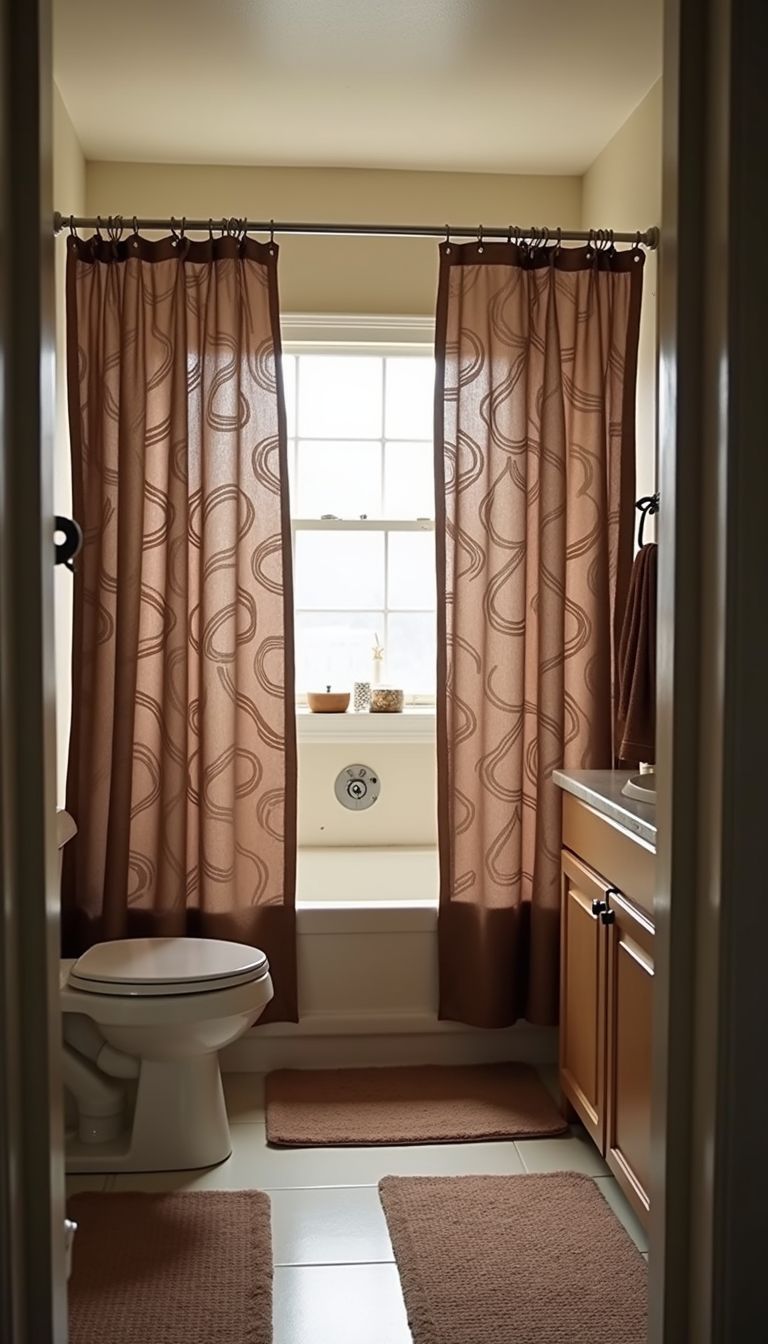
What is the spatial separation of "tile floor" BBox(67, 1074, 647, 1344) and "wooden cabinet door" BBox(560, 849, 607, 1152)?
15 cm

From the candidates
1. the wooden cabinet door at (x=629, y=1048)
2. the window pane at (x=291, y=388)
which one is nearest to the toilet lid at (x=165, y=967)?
the wooden cabinet door at (x=629, y=1048)

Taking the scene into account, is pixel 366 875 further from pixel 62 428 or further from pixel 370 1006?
pixel 62 428

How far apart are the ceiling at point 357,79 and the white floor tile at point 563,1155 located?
2.72 meters

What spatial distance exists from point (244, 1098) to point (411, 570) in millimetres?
1904

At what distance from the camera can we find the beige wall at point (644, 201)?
3.51 m

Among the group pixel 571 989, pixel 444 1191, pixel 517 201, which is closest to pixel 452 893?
pixel 571 989

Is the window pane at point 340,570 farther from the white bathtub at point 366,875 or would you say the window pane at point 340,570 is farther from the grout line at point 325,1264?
the grout line at point 325,1264

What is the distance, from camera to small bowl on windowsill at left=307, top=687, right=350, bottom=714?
4.39m

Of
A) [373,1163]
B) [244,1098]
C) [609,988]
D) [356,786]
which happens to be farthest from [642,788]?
[356,786]

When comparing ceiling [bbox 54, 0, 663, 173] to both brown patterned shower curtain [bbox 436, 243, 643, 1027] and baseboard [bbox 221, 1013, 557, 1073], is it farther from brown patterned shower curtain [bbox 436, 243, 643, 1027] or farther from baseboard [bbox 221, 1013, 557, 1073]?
baseboard [bbox 221, 1013, 557, 1073]

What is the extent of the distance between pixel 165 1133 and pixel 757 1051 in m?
2.02

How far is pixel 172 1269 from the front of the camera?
260 cm

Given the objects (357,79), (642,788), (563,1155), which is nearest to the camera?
(642,788)

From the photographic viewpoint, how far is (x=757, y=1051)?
55.4 inches
